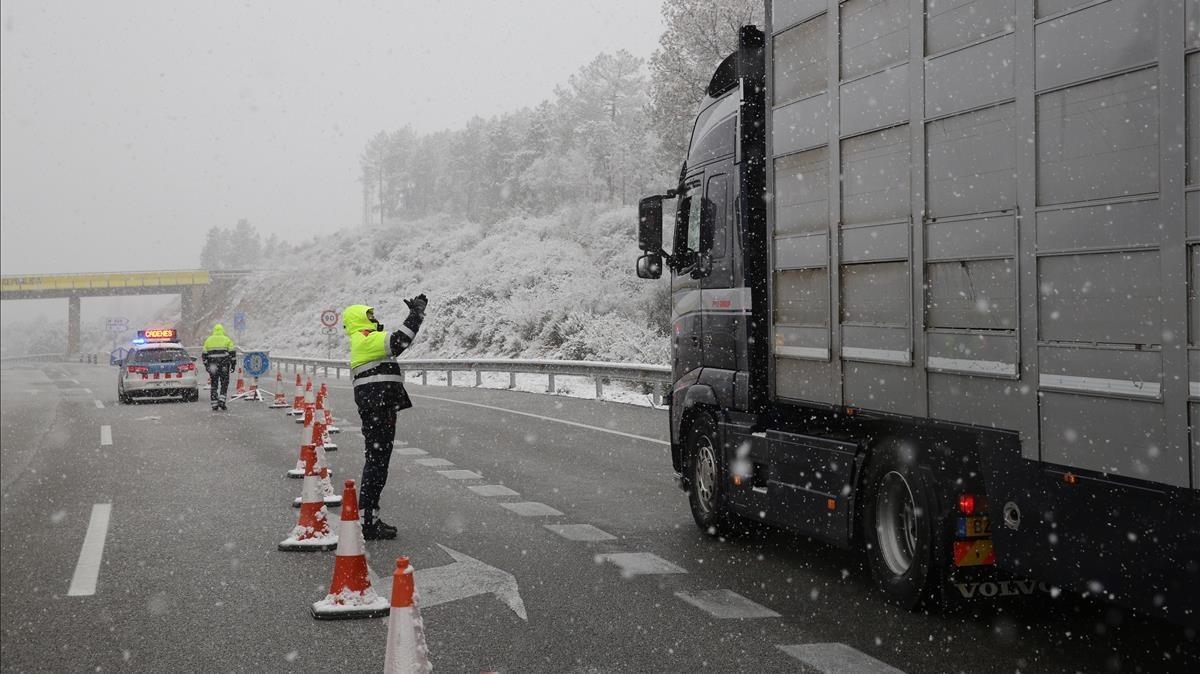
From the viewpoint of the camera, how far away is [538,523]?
9.98 m

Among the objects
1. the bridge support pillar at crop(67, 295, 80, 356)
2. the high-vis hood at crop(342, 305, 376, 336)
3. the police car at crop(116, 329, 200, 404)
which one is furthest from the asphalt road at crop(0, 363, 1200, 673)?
the bridge support pillar at crop(67, 295, 80, 356)

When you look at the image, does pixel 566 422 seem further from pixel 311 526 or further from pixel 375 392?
pixel 311 526

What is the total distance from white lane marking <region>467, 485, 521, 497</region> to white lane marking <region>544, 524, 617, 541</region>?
1937 mm

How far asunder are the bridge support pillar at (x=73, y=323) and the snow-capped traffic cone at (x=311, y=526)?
360ft

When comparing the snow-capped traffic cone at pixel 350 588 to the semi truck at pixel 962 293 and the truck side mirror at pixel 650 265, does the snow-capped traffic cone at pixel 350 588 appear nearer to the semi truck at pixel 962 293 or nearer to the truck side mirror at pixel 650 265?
the semi truck at pixel 962 293

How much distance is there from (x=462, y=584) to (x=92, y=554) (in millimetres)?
3291

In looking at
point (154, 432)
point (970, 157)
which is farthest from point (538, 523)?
point (154, 432)

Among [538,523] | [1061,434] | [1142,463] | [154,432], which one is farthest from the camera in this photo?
[154,432]

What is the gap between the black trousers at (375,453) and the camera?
9.45 metres

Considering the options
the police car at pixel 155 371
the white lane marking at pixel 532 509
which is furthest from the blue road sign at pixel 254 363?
the white lane marking at pixel 532 509

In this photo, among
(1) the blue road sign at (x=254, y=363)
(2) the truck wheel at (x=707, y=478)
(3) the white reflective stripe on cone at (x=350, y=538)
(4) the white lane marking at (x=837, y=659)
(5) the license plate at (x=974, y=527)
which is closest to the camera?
(4) the white lane marking at (x=837, y=659)

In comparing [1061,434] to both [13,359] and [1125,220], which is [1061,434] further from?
[13,359]

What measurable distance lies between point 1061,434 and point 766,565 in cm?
338

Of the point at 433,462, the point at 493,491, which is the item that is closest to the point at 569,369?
the point at 433,462
